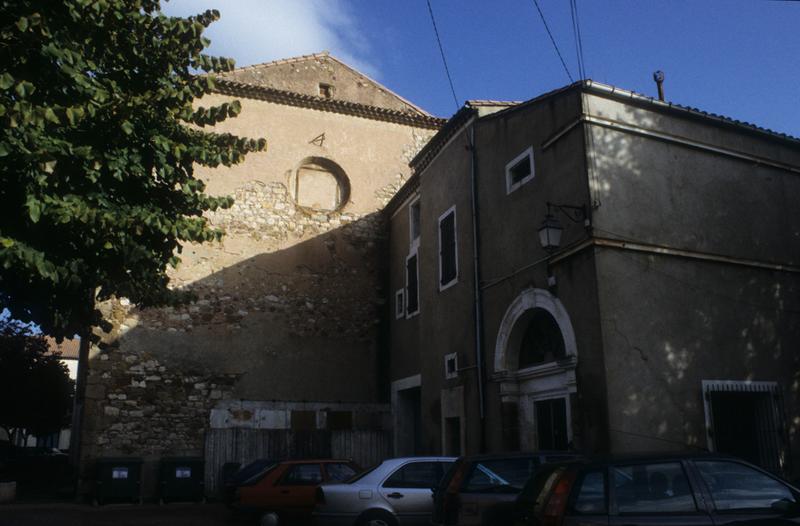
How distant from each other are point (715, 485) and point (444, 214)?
10.1 m

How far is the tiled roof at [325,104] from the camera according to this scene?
64.2 feet

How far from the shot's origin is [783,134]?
12.2m

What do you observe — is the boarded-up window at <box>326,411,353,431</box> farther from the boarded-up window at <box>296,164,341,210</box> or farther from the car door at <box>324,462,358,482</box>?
the car door at <box>324,462,358,482</box>

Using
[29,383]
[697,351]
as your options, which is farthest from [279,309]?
[29,383]

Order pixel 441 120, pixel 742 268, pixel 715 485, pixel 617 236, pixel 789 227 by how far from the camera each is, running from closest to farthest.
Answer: pixel 715 485 → pixel 617 236 → pixel 742 268 → pixel 789 227 → pixel 441 120

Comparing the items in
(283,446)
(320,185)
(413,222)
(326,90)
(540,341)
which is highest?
(326,90)

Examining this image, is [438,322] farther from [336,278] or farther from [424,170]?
[336,278]

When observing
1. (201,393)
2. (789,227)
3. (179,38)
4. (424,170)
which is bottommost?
(201,393)

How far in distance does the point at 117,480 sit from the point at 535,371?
33.1ft

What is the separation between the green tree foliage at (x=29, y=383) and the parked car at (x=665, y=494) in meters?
30.1

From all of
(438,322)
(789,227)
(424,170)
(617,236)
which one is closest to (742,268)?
(789,227)

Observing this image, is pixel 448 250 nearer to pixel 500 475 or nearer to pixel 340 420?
pixel 340 420

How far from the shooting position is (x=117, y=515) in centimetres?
1438

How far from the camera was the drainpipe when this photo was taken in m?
12.6
